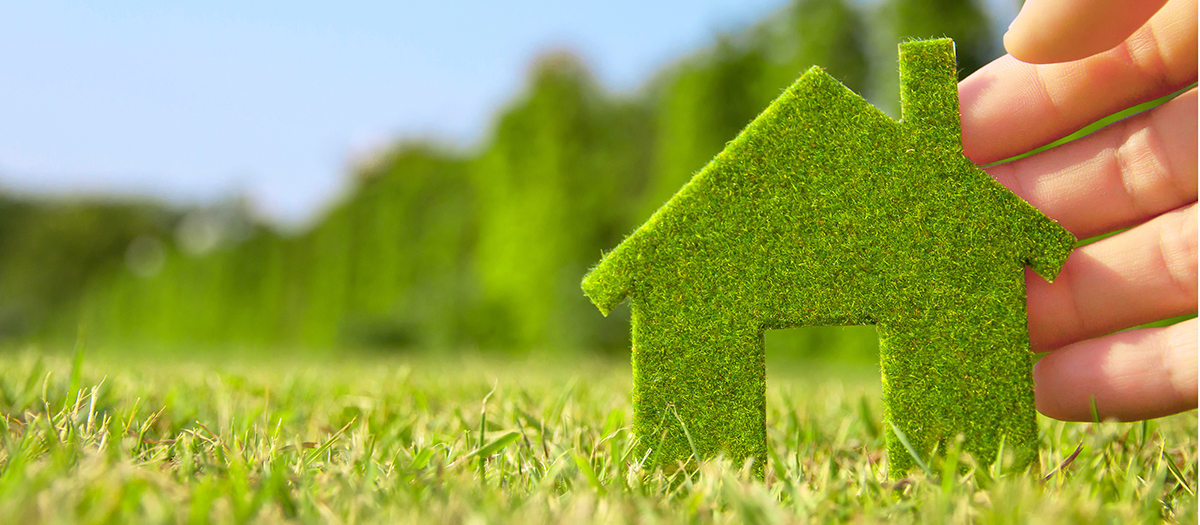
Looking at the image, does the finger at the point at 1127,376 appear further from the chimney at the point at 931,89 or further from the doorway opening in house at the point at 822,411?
the chimney at the point at 931,89

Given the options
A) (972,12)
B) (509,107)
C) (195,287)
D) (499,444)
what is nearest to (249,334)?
(195,287)

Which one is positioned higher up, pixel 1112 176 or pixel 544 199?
pixel 544 199

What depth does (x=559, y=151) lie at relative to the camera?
39.5ft

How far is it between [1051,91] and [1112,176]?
0.27m

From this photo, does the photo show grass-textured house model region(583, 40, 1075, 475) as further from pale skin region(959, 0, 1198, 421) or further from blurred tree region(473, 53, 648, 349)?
blurred tree region(473, 53, 648, 349)

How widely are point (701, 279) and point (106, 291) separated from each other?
3539cm

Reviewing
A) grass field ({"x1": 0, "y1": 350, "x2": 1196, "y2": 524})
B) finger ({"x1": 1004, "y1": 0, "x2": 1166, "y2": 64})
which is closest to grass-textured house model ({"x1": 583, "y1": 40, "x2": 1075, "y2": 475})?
grass field ({"x1": 0, "y1": 350, "x2": 1196, "y2": 524})

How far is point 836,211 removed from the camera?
142 centimetres

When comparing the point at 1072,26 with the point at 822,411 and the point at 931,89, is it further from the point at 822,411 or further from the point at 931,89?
the point at 822,411

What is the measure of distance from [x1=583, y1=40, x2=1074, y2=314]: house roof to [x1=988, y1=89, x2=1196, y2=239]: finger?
13.9 inches

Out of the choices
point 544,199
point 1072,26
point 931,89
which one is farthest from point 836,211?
point 544,199

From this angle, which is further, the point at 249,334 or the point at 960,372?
the point at 249,334

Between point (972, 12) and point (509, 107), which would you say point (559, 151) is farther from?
point (972, 12)

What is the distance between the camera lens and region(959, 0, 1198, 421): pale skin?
156cm
